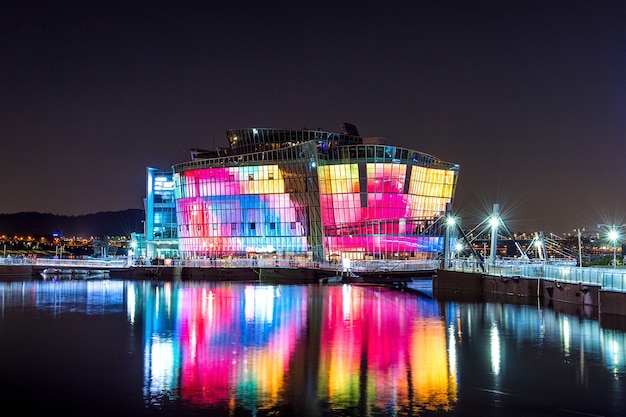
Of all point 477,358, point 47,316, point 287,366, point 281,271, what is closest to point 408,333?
point 477,358

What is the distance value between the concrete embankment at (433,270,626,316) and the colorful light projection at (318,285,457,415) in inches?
386

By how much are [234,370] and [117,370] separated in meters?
4.85

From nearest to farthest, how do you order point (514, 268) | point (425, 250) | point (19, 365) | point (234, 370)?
1. point (234, 370)
2. point (19, 365)
3. point (514, 268)
4. point (425, 250)

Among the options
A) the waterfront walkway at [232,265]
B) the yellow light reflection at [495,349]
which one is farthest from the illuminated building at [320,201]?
the yellow light reflection at [495,349]

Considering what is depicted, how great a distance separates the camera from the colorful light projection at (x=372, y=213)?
4373 inches

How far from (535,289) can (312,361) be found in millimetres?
33077

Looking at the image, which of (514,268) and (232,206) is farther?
(232,206)

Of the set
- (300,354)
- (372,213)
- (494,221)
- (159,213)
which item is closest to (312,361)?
(300,354)

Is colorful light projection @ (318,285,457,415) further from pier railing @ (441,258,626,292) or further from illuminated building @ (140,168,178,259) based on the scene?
illuminated building @ (140,168,178,259)

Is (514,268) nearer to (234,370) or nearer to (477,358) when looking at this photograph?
(477,358)

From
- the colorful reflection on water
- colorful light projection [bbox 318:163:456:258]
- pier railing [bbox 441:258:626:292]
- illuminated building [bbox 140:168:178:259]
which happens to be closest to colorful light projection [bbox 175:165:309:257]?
colorful light projection [bbox 318:163:456:258]

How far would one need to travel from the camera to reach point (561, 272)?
167 ft

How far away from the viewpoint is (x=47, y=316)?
153 feet

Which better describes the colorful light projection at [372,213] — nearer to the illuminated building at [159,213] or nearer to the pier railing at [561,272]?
the pier railing at [561,272]
